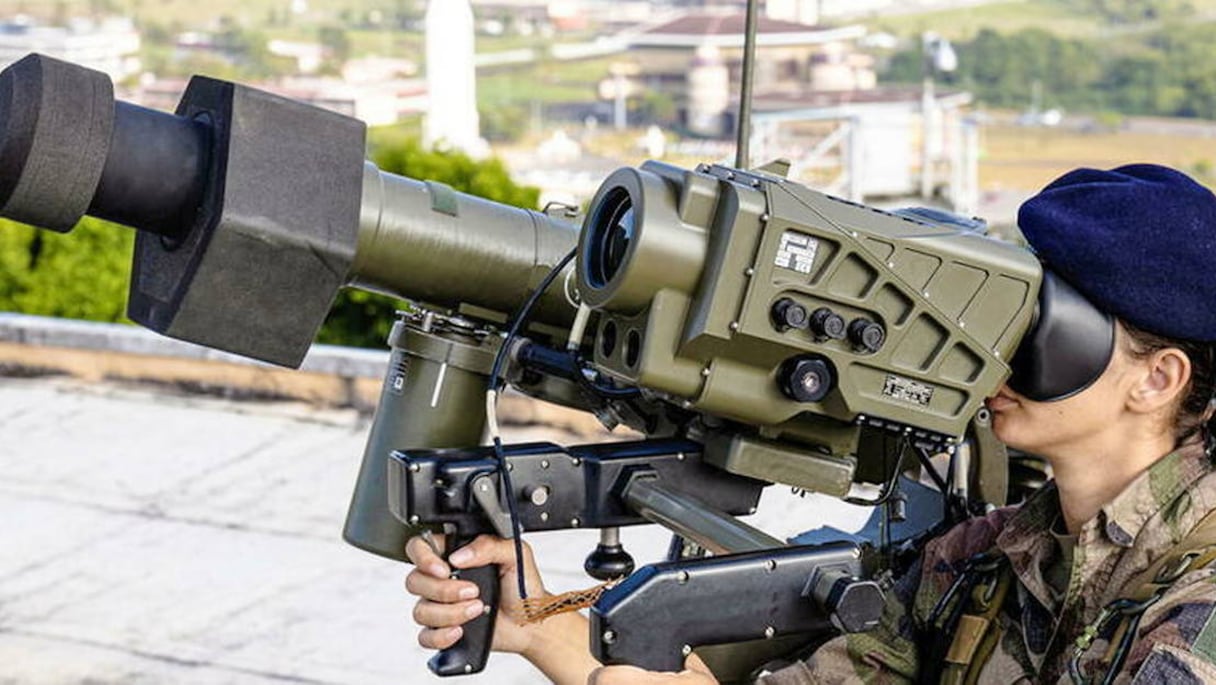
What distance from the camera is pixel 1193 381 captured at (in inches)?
81.2

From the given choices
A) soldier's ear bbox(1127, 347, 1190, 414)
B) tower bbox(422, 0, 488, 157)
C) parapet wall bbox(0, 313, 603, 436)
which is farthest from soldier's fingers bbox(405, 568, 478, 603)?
tower bbox(422, 0, 488, 157)

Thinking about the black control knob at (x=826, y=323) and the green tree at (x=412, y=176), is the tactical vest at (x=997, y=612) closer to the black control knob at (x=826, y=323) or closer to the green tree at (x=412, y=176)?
the black control knob at (x=826, y=323)

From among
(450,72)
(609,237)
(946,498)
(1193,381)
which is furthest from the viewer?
(450,72)

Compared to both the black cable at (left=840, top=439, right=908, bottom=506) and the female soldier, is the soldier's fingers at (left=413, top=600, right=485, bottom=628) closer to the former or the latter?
the female soldier

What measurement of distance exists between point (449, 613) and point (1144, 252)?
87 centimetres

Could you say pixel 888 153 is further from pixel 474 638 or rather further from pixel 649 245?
pixel 649 245

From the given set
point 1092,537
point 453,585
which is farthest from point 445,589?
point 1092,537

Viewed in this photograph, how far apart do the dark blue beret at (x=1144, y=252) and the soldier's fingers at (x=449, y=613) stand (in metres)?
0.76

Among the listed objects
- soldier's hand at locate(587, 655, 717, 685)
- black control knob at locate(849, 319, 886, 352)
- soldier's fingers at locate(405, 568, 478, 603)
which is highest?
black control knob at locate(849, 319, 886, 352)

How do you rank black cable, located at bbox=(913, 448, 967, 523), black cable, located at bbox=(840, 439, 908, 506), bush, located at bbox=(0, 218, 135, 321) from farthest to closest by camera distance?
bush, located at bbox=(0, 218, 135, 321), black cable, located at bbox=(913, 448, 967, 523), black cable, located at bbox=(840, 439, 908, 506)

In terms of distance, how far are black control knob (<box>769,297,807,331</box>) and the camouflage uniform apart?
467 millimetres

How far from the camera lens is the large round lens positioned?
190 cm

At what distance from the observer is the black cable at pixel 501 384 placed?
209 cm

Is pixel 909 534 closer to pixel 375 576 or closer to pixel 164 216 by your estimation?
pixel 164 216
